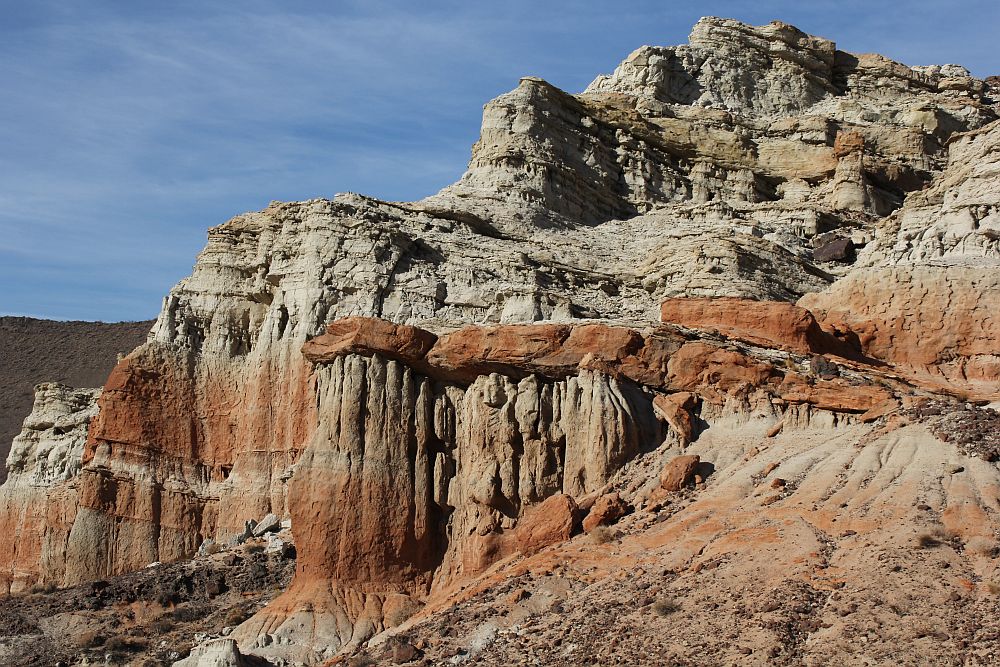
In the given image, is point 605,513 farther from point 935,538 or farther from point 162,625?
point 162,625

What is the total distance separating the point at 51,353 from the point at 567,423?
238 ft

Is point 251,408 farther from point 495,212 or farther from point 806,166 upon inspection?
point 806,166

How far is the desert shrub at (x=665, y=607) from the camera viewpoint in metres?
29.5

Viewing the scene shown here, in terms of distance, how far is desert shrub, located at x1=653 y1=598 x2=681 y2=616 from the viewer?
29.5m

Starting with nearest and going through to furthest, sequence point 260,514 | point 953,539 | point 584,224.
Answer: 1. point 953,539
2. point 260,514
3. point 584,224

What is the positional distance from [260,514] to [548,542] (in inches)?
526

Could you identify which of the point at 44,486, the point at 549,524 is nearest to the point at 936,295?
the point at 549,524

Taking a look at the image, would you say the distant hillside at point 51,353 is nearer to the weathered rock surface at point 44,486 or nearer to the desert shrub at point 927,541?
the weathered rock surface at point 44,486

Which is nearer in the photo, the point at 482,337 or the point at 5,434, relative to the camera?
the point at 482,337

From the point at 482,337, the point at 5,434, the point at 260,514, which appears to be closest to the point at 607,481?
the point at 482,337

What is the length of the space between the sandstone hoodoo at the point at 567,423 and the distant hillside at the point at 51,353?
129 feet

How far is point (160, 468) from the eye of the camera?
48.0 metres

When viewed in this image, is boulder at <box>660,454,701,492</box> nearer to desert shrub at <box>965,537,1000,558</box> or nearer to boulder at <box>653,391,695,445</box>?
boulder at <box>653,391,695,445</box>

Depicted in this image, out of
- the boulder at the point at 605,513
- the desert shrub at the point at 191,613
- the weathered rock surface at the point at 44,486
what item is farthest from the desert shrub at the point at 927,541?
the weathered rock surface at the point at 44,486
